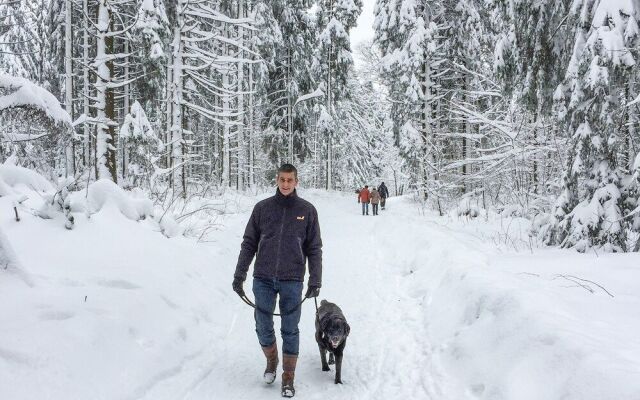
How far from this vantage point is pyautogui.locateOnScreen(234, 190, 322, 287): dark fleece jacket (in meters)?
4.21

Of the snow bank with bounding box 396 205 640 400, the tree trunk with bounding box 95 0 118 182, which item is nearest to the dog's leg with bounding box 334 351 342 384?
the snow bank with bounding box 396 205 640 400

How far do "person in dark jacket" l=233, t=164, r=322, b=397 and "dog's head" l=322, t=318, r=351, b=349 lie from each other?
322 millimetres

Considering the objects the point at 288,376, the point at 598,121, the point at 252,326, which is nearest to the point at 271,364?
the point at 288,376

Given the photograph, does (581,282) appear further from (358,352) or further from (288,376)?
(288,376)

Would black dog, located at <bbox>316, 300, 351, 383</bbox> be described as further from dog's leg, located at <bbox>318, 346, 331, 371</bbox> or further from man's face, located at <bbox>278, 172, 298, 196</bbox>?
man's face, located at <bbox>278, 172, 298, 196</bbox>

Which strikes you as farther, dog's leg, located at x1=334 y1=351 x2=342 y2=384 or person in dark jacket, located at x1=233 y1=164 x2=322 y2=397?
dog's leg, located at x1=334 y1=351 x2=342 y2=384

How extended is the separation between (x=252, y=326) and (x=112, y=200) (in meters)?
3.25

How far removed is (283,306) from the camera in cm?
428

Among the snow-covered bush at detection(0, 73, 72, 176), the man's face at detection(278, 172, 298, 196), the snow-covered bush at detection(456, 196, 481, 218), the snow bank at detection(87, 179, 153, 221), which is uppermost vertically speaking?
the snow-covered bush at detection(0, 73, 72, 176)

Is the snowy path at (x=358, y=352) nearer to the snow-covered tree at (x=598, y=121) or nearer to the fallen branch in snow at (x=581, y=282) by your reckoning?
the fallen branch in snow at (x=581, y=282)

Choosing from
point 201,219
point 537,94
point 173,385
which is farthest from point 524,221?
point 173,385

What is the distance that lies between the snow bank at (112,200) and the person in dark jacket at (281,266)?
140 inches

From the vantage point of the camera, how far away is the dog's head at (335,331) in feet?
14.0

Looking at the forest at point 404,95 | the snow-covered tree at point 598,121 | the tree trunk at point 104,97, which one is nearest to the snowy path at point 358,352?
the forest at point 404,95
